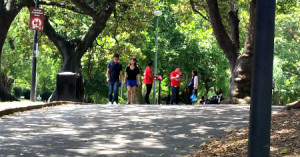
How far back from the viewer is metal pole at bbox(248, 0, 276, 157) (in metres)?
4.05

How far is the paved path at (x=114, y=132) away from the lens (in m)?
7.88

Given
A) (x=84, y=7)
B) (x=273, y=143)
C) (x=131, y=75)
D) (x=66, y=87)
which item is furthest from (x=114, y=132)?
(x=84, y=7)

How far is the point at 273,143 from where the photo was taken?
23.5 feet

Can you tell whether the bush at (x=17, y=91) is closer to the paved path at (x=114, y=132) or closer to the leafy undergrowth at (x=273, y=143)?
the paved path at (x=114, y=132)

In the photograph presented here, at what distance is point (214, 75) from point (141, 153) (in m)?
41.5

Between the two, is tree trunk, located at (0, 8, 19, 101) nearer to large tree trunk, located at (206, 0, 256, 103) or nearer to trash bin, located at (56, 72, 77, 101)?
trash bin, located at (56, 72, 77, 101)

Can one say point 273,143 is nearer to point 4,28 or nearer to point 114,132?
point 114,132

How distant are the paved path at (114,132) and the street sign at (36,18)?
17.3 ft

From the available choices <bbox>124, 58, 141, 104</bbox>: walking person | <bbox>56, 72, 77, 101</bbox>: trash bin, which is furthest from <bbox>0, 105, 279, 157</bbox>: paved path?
<bbox>56, 72, 77, 101</bbox>: trash bin

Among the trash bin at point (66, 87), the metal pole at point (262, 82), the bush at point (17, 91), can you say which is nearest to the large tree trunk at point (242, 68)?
the trash bin at point (66, 87)

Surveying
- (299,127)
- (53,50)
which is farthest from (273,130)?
(53,50)

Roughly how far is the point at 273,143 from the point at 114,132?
3388mm

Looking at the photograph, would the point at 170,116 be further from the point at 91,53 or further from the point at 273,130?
the point at 91,53

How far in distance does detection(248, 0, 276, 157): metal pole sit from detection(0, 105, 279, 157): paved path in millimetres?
3544
